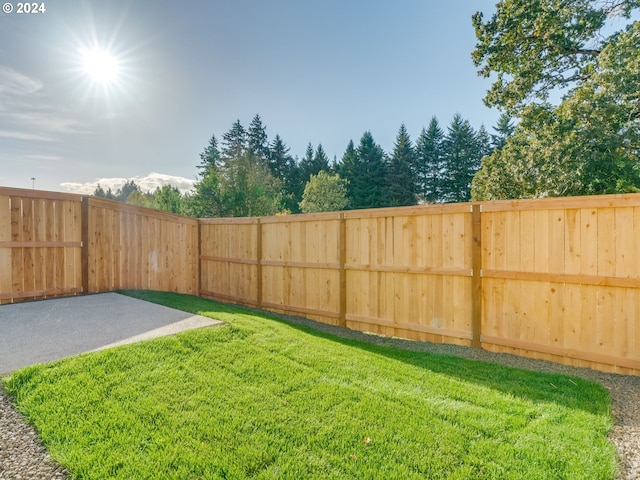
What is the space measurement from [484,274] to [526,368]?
1162 mm

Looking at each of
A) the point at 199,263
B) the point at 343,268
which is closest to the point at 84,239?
the point at 199,263

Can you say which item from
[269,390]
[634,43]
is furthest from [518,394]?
[634,43]

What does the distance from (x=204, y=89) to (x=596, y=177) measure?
1013 centimetres

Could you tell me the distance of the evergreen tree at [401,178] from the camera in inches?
1225

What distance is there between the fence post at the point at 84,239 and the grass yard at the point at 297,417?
392cm

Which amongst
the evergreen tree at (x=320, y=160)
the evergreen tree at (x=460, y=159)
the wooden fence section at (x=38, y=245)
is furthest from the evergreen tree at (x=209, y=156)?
the wooden fence section at (x=38, y=245)

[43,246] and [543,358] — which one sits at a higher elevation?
[43,246]

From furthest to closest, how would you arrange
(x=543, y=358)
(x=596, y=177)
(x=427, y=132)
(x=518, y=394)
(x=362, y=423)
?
1. (x=427, y=132)
2. (x=596, y=177)
3. (x=543, y=358)
4. (x=518, y=394)
5. (x=362, y=423)

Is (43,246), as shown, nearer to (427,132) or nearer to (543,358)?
(543,358)

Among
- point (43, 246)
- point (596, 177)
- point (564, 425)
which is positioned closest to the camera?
point (564, 425)

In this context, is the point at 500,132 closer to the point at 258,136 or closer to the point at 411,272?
the point at 258,136

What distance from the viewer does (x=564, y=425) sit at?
2504mm

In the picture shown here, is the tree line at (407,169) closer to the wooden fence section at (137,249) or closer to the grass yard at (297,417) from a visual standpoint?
the wooden fence section at (137,249)

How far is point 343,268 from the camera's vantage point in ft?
18.9
